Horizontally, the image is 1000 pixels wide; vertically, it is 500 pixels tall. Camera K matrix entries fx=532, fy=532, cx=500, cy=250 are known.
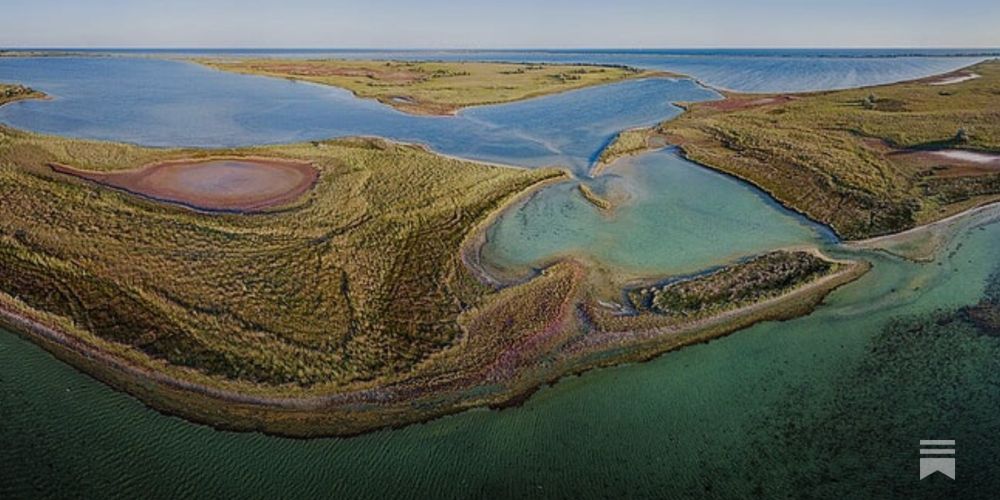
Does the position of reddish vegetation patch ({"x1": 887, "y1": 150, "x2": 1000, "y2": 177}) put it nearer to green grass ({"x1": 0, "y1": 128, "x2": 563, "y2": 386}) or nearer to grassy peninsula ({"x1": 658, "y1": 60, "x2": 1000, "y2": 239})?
grassy peninsula ({"x1": 658, "y1": 60, "x2": 1000, "y2": 239})

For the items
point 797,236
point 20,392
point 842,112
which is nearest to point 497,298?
point 20,392

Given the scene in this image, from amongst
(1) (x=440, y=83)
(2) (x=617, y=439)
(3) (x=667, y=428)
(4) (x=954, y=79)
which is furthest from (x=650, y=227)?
(4) (x=954, y=79)

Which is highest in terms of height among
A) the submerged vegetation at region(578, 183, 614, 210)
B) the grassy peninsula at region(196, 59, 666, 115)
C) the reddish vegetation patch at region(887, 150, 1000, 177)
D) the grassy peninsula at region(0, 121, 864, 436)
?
the grassy peninsula at region(196, 59, 666, 115)

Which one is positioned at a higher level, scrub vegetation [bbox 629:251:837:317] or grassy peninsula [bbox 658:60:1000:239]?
grassy peninsula [bbox 658:60:1000:239]

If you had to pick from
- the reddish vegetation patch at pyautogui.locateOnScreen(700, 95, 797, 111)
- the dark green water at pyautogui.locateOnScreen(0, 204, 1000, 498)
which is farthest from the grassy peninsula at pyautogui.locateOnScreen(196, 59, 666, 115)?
the dark green water at pyautogui.locateOnScreen(0, 204, 1000, 498)

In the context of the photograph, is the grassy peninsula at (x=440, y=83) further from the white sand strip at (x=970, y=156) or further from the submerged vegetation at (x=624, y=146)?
the white sand strip at (x=970, y=156)

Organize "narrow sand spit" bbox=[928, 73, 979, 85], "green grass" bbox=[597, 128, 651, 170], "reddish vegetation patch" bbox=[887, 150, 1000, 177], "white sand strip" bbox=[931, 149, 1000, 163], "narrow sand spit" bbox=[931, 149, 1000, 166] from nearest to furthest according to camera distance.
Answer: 1. "reddish vegetation patch" bbox=[887, 150, 1000, 177]
2. "narrow sand spit" bbox=[931, 149, 1000, 166]
3. "white sand strip" bbox=[931, 149, 1000, 163]
4. "green grass" bbox=[597, 128, 651, 170]
5. "narrow sand spit" bbox=[928, 73, 979, 85]
